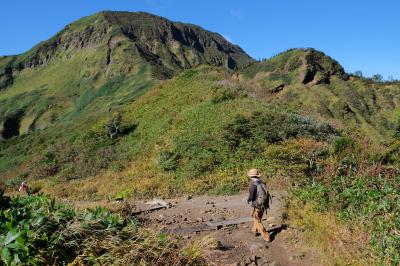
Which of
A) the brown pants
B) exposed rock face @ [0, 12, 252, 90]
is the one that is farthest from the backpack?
exposed rock face @ [0, 12, 252, 90]

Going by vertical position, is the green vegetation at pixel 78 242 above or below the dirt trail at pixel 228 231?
above

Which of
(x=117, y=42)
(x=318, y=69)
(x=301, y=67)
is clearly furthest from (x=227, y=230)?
(x=117, y=42)

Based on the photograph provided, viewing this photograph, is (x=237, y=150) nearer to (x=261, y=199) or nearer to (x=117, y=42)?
(x=261, y=199)

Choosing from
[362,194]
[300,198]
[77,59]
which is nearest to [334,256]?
[362,194]

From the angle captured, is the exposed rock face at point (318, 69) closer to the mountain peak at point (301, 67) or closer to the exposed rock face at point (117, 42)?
the mountain peak at point (301, 67)

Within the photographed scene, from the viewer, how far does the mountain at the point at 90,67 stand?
360ft

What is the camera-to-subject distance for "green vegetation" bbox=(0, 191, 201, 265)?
5383 millimetres

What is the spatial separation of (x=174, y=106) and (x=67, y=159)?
7.53 m

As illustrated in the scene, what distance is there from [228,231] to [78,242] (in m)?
5.98

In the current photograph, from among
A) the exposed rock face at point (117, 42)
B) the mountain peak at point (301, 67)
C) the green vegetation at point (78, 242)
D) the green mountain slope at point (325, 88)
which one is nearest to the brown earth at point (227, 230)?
the green vegetation at point (78, 242)

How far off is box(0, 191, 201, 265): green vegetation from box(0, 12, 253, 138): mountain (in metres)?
82.2

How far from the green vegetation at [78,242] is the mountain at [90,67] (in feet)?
270

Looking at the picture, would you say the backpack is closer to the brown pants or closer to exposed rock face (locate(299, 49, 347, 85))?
the brown pants

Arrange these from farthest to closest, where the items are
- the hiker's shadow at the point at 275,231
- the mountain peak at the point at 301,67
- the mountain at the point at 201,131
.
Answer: the mountain peak at the point at 301,67 → the mountain at the point at 201,131 → the hiker's shadow at the point at 275,231
